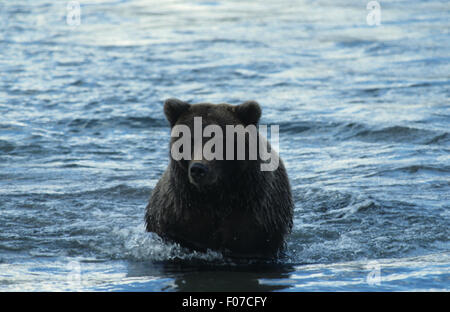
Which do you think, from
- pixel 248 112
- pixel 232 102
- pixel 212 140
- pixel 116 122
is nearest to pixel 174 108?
pixel 212 140

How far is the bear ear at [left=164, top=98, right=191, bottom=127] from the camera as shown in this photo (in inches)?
300

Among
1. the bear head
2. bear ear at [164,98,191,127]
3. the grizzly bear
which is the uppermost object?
bear ear at [164,98,191,127]

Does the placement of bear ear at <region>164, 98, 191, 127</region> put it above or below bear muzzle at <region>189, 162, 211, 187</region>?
above

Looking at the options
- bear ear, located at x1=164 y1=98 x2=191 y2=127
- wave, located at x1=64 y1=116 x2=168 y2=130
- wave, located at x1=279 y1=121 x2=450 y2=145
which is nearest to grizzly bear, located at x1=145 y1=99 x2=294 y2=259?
bear ear, located at x1=164 y1=98 x2=191 y2=127

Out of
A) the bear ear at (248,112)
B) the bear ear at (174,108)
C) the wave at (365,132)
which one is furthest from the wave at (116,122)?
the bear ear at (248,112)

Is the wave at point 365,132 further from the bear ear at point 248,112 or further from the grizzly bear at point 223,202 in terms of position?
the bear ear at point 248,112

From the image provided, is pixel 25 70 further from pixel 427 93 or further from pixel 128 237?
pixel 128 237

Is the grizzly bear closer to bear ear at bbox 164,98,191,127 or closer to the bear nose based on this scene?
bear ear at bbox 164,98,191,127

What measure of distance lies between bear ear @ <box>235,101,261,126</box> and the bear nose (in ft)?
2.70

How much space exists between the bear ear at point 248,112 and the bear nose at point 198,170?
2.70 feet

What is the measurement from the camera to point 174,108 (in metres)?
7.66

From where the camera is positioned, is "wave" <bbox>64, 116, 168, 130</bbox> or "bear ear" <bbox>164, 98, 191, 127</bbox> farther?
"wave" <bbox>64, 116, 168, 130</bbox>

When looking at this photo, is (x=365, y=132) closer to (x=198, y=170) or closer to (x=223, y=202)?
(x=223, y=202)

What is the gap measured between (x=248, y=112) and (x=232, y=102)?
29.0ft
